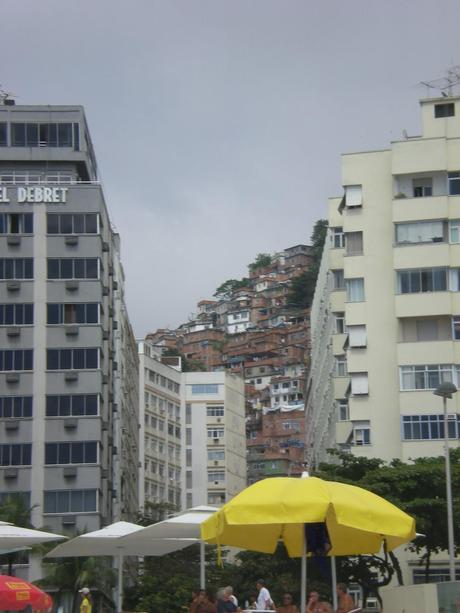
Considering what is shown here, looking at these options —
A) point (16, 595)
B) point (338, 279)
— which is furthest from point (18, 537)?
point (338, 279)

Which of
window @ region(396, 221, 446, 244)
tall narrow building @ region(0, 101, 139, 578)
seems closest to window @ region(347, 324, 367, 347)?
window @ region(396, 221, 446, 244)

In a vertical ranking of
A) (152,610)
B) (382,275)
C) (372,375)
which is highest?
(382,275)

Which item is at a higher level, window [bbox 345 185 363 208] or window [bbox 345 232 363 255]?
window [bbox 345 185 363 208]

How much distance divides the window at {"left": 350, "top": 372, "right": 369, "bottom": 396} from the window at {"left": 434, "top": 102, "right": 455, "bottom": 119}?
13.0m

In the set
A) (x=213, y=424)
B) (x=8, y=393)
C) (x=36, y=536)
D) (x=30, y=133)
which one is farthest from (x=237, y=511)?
(x=213, y=424)

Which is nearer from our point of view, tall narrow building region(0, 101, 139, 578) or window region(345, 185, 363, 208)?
window region(345, 185, 363, 208)

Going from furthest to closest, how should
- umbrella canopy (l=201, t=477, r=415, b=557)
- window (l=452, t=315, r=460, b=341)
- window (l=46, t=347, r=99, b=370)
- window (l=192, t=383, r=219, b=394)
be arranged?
window (l=192, t=383, r=219, b=394)
window (l=46, t=347, r=99, b=370)
window (l=452, t=315, r=460, b=341)
umbrella canopy (l=201, t=477, r=415, b=557)

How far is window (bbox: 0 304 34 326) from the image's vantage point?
258ft

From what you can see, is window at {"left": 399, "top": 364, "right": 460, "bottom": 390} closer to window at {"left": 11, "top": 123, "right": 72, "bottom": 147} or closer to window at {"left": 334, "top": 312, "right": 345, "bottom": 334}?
window at {"left": 334, "top": 312, "right": 345, "bottom": 334}

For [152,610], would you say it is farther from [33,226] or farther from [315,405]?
[315,405]

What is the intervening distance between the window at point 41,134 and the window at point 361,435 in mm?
31047

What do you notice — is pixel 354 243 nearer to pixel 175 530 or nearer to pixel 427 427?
pixel 427 427

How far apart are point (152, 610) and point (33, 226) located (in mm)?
33644

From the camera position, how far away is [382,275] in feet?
209
